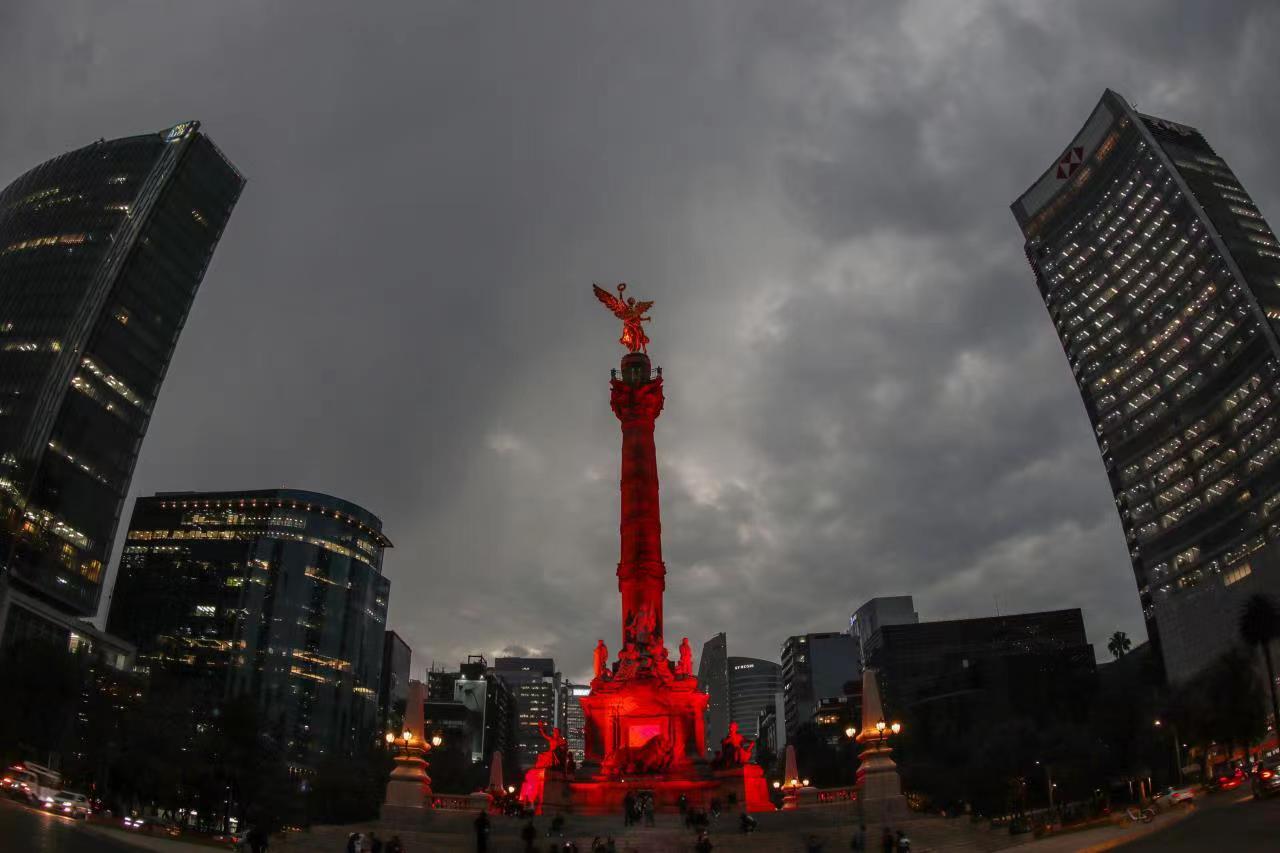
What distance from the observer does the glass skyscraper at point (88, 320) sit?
94500 mm

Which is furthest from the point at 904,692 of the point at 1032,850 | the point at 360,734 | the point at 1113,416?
the point at 1032,850

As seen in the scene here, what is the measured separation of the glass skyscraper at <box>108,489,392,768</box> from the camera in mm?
134250

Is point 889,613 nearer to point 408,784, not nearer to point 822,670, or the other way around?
point 822,670

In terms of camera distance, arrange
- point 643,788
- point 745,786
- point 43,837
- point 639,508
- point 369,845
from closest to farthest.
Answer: point 43,837
point 369,845
point 643,788
point 745,786
point 639,508

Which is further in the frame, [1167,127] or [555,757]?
[1167,127]

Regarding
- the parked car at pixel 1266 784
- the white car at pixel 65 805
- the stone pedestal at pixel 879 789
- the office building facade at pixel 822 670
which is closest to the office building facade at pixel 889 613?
the office building facade at pixel 822 670

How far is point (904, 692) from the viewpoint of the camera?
144m

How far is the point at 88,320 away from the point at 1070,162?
138928mm

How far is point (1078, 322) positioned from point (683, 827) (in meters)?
125

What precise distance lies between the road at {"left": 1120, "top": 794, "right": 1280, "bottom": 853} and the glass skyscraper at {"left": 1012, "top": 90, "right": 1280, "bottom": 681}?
257 feet

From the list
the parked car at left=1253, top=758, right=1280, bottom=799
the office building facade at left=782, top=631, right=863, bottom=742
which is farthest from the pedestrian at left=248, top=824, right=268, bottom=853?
the office building facade at left=782, top=631, right=863, bottom=742

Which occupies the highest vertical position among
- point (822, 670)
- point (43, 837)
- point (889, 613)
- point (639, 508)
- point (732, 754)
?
point (889, 613)

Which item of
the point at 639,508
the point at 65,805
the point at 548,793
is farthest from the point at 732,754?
the point at 65,805

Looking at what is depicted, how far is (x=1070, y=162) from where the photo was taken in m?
143
